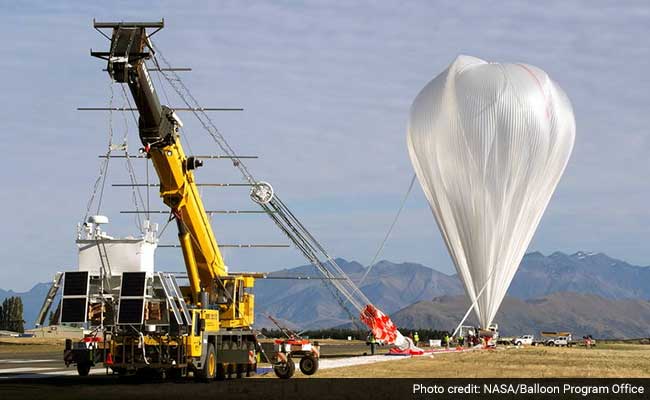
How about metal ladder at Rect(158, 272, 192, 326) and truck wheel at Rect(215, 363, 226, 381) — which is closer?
metal ladder at Rect(158, 272, 192, 326)

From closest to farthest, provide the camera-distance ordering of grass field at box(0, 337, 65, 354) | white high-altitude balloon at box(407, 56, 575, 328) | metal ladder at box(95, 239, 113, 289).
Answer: metal ladder at box(95, 239, 113, 289)
white high-altitude balloon at box(407, 56, 575, 328)
grass field at box(0, 337, 65, 354)

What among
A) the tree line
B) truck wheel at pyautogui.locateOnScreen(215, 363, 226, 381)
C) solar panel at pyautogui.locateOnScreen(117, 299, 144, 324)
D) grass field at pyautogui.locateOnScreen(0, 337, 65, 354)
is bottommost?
truck wheel at pyautogui.locateOnScreen(215, 363, 226, 381)

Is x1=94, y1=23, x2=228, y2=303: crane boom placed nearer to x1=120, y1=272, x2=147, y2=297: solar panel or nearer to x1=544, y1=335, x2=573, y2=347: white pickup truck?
x1=120, y1=272, x2=147, y2=297: solar panel

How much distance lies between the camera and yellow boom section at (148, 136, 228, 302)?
1690 inches

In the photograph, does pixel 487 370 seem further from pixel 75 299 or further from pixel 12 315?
pixel 12 315

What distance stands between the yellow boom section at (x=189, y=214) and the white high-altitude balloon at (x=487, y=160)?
34528mm

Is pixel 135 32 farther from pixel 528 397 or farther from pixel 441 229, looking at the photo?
pixel 441 229

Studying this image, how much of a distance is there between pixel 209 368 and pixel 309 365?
215 inches

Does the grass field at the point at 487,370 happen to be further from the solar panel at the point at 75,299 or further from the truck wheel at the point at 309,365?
the solar panel at the point at 75,299

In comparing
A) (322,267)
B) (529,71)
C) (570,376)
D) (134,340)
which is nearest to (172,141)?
(134,340)

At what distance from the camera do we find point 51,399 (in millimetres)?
32438

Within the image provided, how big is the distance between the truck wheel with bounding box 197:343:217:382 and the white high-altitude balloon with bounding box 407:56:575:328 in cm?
3865

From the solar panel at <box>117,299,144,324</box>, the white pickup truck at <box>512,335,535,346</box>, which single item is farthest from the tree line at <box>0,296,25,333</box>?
the solar panel at <box>117,299,144,324</box>

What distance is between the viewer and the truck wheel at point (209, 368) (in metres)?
41.2
